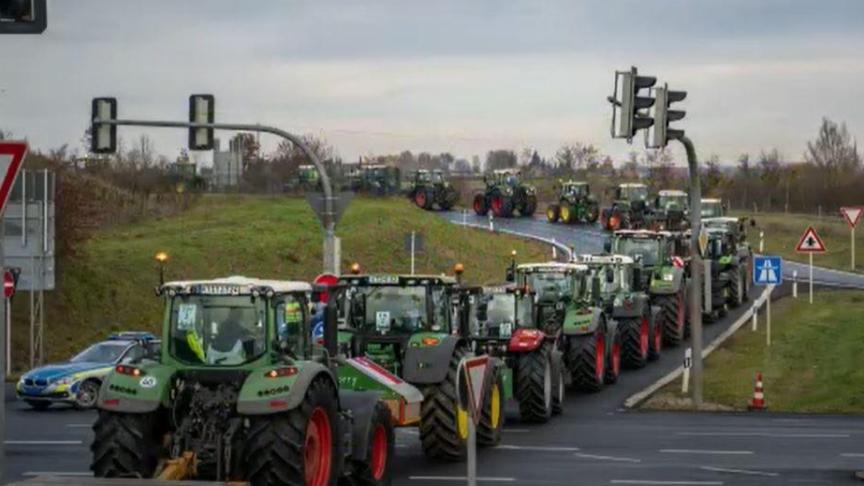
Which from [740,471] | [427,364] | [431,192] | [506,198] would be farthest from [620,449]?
[431,192]

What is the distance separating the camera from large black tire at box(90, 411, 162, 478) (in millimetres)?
18062

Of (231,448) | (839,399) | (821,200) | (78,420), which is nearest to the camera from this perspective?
(231,448)

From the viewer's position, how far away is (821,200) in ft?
336

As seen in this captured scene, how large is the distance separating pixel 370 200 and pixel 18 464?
56.5m

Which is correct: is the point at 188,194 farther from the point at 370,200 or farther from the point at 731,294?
the point at 731,294

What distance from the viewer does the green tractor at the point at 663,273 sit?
44125 millimetres

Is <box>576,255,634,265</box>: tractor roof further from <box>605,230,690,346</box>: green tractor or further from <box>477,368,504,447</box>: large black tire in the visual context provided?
<box>477,368,504,447</box>: large black tire

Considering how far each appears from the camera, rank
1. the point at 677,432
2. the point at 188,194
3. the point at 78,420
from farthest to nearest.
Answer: the point at 188,194
the point at 78,420
the point at 677,432

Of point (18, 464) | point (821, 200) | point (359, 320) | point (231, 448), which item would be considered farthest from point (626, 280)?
point (821, 200)

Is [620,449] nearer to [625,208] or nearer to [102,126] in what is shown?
[102,126]

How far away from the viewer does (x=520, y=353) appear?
29.5 meters

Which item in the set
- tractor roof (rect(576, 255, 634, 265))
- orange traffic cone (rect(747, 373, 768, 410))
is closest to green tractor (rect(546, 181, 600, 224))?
tractor roof (rect(576, 255, 634, 265))

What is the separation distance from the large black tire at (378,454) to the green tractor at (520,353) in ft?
25.9

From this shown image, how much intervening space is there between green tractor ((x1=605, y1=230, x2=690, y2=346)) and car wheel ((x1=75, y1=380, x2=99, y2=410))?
1501 cm
